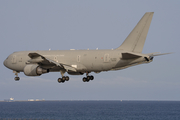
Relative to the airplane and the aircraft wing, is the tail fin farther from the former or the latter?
the aircraft wing

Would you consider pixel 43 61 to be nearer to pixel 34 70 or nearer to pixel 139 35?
pixel 34 70

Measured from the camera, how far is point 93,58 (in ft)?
150

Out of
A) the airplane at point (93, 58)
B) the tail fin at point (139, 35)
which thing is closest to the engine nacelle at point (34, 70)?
the airplane at point (93, 58)

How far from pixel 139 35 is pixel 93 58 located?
7.59 metres

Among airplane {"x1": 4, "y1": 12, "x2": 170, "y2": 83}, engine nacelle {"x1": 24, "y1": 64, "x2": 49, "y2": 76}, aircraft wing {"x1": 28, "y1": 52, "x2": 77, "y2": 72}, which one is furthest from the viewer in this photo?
engine nacelle {"x1": 24, "y1": 64, "x2": 49, "y2": 76}

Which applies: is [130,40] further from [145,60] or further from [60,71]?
[60,71]

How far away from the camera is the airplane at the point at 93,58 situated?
43562 millimetres

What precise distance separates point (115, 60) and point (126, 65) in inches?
71.4

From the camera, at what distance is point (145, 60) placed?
42.9m

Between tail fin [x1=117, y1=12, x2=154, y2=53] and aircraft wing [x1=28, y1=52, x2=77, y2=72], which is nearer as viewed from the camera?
tail fin [x1=117, y1=12, x2=154, y2=53]

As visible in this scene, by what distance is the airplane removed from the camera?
4356 cm

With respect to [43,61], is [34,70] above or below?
below

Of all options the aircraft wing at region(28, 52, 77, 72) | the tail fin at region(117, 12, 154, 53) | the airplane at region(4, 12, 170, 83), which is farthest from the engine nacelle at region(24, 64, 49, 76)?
the tail fin at region(117, 12, 154, 53)

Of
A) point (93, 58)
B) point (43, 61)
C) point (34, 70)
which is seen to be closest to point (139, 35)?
point (93, 58)
